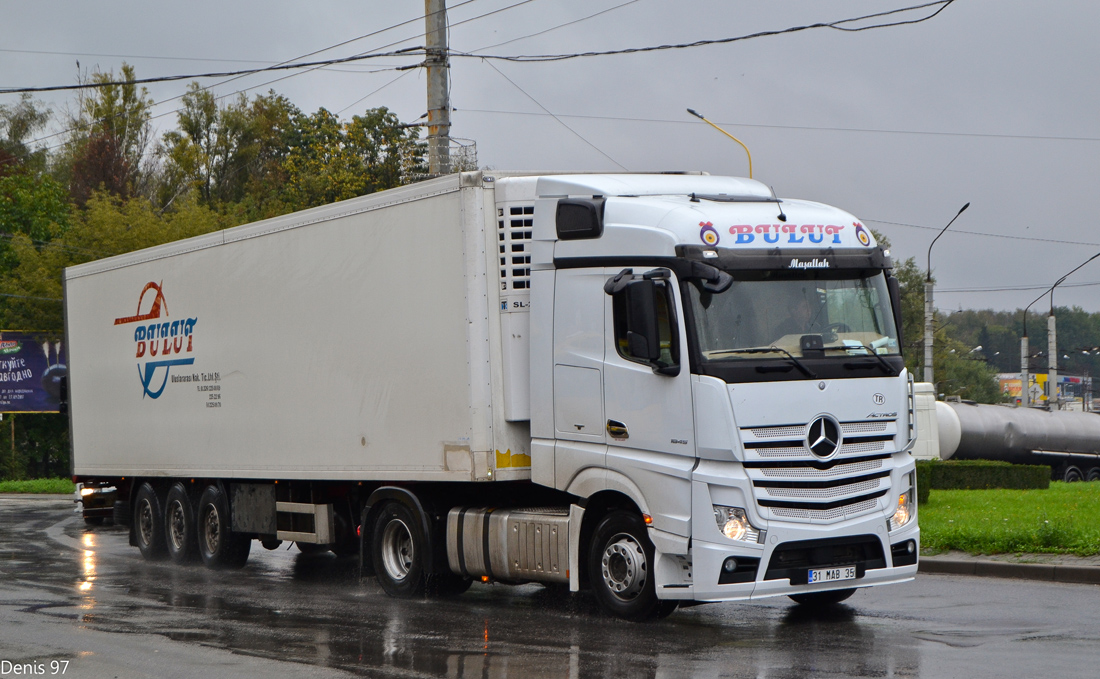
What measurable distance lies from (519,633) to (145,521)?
8.82 m

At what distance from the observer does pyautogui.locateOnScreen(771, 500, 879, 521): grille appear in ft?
30.4

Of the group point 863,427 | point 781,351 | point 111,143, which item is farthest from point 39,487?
point 863,427

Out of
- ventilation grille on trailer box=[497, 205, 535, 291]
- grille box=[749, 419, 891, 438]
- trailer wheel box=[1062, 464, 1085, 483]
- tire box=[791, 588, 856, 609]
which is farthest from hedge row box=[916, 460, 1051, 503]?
ventilation grille on trailer box=[497, 205, 535, 291]

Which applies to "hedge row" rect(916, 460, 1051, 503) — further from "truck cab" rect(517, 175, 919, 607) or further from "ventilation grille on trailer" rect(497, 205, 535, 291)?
"ventilation grille on trailer" rect(497, 205, 535, 291)

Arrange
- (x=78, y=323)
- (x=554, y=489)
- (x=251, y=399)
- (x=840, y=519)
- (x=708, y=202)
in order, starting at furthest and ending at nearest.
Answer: (x=78, y=323) < (x=251, y=399) < (x=554, y=489) < (x=708, y=202) < (x=840, y=519)

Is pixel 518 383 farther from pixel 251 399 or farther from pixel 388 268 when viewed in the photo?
pixel 251 399

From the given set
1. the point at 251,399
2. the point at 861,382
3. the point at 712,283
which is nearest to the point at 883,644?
the point at 861,382

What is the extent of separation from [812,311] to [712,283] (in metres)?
0.93

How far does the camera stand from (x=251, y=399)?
1400 centimetres

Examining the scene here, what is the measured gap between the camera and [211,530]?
50.6ft

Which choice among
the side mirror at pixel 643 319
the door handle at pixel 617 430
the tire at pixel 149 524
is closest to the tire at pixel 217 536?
the tire at pixel 149 524

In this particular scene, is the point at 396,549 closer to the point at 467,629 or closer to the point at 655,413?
the point at 467,629

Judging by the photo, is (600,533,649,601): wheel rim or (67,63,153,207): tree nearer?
(600,533,649,601): wheel rim

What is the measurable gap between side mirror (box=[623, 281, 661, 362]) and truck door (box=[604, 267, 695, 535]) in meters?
0.16
